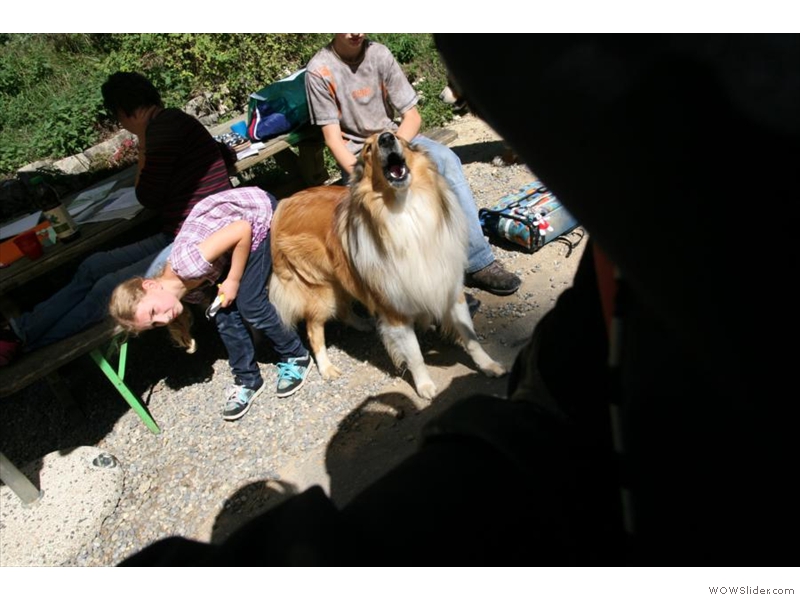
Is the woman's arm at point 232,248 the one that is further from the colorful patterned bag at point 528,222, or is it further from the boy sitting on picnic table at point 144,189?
the colorful patterned bag at point 528,222

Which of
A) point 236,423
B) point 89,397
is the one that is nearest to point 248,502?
point 236,423

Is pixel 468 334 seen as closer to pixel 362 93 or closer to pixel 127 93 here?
pixel 362 93

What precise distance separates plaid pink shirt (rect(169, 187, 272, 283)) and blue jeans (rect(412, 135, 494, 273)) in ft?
3.80

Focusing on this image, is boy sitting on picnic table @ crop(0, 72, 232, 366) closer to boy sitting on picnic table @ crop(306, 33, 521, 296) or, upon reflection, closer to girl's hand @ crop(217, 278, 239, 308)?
girl's hand @ crop(217, 278, 239, 308)

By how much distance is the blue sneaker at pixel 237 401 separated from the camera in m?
3.41

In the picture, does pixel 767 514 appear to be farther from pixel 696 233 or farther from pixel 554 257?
pixel 554 257

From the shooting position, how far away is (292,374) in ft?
11.6

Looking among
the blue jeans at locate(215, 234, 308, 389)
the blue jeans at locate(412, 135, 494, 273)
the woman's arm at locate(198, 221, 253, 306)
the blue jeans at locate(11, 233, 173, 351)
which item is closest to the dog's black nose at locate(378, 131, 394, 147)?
the blue jeans at locate(412, 135, 494, 273)

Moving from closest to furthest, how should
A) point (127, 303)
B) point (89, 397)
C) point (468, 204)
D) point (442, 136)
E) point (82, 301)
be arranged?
1. point (127, 303)
2. point (82, 301)
3. point (468, 204)
4. point (89, 397)
5. point (442, 136)

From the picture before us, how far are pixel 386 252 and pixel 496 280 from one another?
3.62 ft

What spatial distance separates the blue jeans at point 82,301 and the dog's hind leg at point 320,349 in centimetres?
114

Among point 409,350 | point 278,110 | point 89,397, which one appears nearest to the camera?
point 409,350

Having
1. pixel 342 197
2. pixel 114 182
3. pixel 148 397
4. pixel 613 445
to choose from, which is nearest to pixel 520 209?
pixel 342 197

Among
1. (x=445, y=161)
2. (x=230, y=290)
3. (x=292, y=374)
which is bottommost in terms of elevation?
(x=292, y=374)
